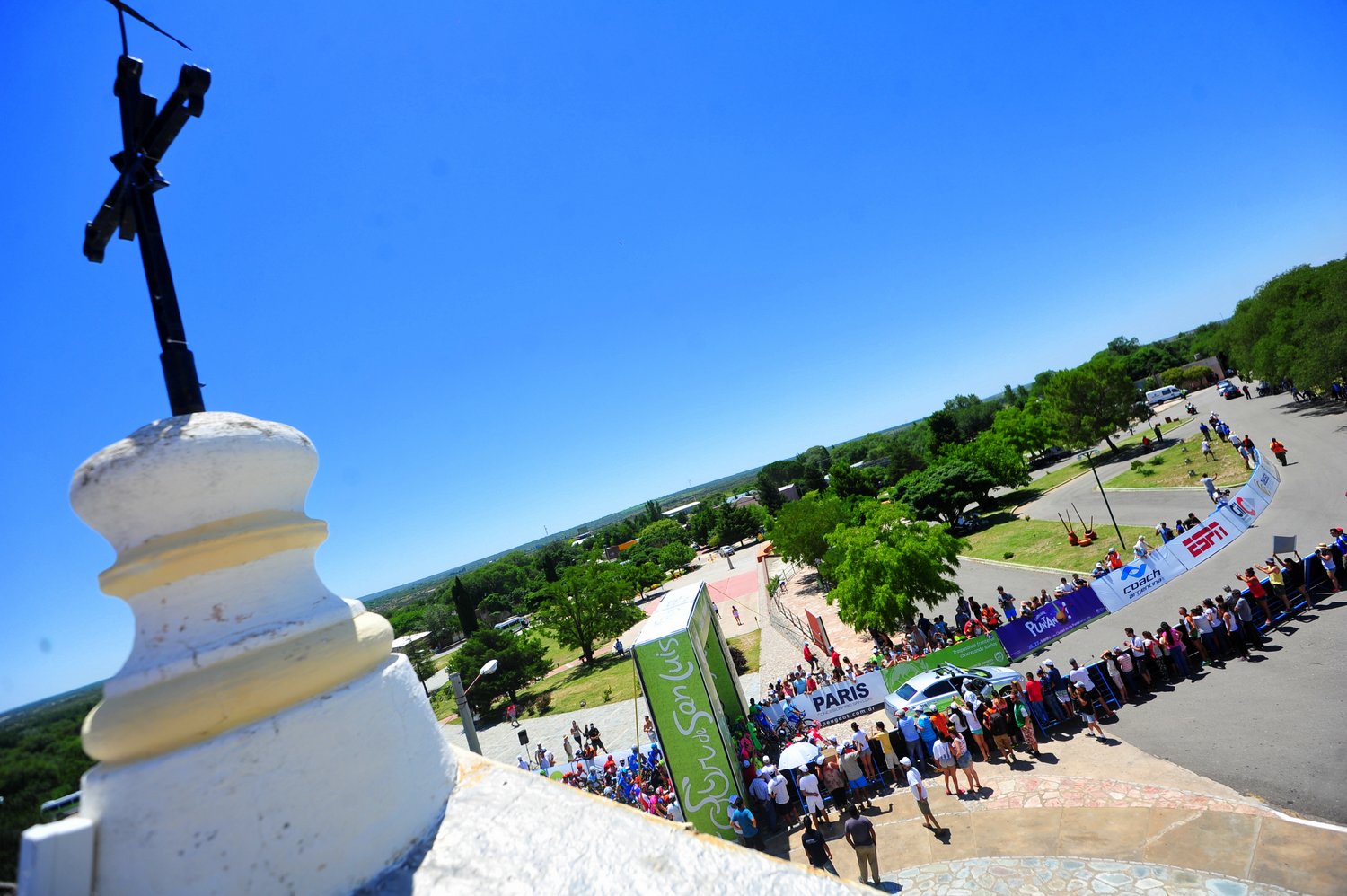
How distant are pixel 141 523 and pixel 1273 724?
50.8 feet

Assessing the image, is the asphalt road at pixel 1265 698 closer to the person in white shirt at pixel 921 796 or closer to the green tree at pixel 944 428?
the person in white shirt at pixel 921 796

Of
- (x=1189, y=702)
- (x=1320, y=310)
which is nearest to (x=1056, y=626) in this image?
(x=1189, y=702)

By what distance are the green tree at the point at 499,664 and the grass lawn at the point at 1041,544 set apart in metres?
25.5

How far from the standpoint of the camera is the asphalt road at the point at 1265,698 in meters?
8.81

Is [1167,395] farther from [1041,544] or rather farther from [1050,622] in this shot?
[1050,622]

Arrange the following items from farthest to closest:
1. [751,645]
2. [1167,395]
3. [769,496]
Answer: [769,496], [1167,395], [751,645]

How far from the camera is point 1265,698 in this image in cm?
1108

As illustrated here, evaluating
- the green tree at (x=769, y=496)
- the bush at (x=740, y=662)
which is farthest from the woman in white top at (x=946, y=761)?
the green tree at (x=769, y=496)

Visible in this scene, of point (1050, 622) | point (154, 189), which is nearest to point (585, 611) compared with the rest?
point (1050, 622)

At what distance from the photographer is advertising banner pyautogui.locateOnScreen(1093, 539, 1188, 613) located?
683 inches

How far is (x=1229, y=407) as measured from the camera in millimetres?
50812

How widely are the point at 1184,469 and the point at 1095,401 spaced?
1517 centimetres

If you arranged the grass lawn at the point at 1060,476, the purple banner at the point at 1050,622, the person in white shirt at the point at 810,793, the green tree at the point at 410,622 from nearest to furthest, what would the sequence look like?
1. the person in white shirt at the point at 810,793
2. the purple banner at the point at 1050,622
3. the grass lawn at the point at 1060,476
4. the green tree at the point at 410,622

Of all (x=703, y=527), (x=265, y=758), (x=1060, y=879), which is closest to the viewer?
(x=265, y=758)
